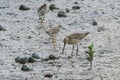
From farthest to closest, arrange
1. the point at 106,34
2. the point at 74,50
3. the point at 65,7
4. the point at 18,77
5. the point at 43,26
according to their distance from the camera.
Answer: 1. the point at 65,7
2. the point at 43,26
3. the point at 106,34
4. the point at 74,50
5. the point at 18,77

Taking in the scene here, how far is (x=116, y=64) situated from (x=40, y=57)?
1.49 meters

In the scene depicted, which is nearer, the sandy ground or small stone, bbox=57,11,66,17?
the sandy ground

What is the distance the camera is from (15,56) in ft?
35.2

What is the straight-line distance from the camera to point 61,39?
1250 cm

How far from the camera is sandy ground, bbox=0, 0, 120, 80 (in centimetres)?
960

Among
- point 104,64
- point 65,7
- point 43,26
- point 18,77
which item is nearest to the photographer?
point 18,77

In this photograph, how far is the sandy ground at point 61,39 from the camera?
31.5 ft

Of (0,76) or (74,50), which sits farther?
(74,50)

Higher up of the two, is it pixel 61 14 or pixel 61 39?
pixel 61 39

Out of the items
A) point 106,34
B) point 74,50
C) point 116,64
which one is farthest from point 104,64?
point 106,34

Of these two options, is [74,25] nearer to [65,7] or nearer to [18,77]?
[65,7]

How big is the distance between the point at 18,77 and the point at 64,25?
5.09 metres

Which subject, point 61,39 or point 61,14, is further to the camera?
point 61,14

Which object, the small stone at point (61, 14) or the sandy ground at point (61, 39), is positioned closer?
the sandy ground at point (61, 39)
